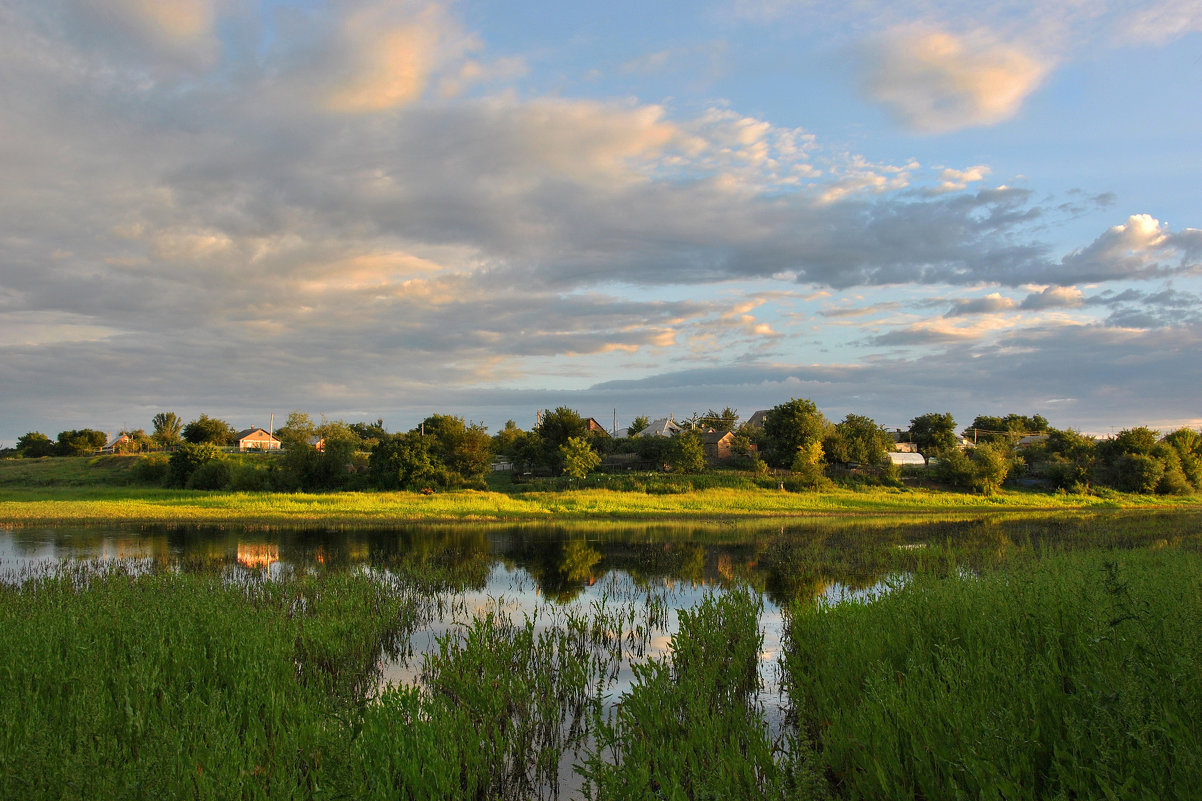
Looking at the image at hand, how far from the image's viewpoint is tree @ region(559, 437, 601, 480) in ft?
206

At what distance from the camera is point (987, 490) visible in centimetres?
6050

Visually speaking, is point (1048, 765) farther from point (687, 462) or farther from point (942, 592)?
point (687, 462)

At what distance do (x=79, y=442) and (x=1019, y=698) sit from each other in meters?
117

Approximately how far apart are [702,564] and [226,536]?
21.1m

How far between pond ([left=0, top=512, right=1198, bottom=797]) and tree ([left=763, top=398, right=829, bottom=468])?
3218cm

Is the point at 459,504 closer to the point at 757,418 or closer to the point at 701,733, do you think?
the point at 701,733

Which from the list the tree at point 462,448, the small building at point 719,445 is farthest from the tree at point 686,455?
the tree at point 462,448

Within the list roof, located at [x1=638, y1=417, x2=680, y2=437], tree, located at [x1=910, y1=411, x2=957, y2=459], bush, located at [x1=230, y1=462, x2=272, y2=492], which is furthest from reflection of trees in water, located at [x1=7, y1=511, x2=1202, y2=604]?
roof, located at [x1=638, y1=417, x2=680, y2=437]

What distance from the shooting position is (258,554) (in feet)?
82.1

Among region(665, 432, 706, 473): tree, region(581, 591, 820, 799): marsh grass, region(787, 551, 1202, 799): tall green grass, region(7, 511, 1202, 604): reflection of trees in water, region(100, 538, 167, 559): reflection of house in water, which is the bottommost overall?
region(7, 511, 1202, 604): reflection of trees in water

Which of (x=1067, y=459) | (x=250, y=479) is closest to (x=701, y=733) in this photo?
(x=250, y=479)

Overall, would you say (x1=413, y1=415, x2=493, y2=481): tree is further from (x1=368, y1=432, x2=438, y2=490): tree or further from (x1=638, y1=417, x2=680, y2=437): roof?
(x1=638, y1=417, x2=680, y2=437): roof

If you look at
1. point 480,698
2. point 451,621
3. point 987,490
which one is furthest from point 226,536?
point 987,490

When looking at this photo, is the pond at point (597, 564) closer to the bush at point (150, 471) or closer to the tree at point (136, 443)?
the bush at point (150, 471)
